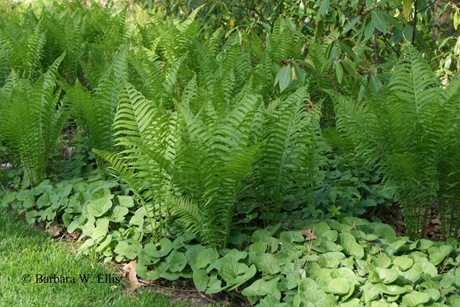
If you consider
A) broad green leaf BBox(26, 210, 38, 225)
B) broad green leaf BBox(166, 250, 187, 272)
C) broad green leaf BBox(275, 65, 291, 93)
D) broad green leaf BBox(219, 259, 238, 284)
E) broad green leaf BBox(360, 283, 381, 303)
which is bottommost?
broad green leaf BBox(26, 210, 38, 225)

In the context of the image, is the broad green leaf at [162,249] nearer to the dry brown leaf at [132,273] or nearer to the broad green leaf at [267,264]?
the dry brown leaf at [132,273]

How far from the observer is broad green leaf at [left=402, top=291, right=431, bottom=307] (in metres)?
2.54

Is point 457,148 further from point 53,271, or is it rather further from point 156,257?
point 53,271

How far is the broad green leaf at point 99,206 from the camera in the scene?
3.31 meters

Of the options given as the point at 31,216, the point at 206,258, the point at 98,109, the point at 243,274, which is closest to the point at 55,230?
the point at 31,216

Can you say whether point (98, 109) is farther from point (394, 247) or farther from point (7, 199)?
point (394, 247)

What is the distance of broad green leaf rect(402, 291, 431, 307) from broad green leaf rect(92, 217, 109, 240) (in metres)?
1.50

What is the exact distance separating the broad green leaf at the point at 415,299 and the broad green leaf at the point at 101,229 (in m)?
1.50

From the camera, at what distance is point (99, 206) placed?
3.34 metres

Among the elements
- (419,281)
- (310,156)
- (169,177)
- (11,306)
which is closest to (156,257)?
(169,177)

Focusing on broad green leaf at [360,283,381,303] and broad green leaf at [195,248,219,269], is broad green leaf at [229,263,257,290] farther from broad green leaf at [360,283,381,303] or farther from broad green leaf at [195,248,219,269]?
broad green leaf at [360,283,381,303]

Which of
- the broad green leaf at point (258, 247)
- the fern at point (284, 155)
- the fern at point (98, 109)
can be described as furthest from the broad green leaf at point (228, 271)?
the fern at point (98, 109)

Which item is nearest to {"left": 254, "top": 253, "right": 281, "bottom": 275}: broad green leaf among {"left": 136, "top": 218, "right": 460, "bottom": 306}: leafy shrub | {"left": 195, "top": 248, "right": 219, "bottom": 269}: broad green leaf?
{"left": 136, "top": 218, "right": 460, "bottom": 306}: leafy shrub

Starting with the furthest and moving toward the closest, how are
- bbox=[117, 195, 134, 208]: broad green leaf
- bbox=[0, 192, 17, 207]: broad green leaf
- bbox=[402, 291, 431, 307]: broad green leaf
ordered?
bbox=[0, 192, 17, 207]: broad green leaf → bbox=[117, 195, 134, 208]: broad green leaf → bbox=[402, 291, 431, 307]: broad green leaf
